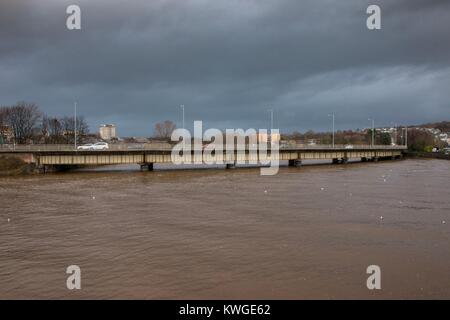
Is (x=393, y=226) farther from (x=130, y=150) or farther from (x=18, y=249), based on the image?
(x=130, y=150)

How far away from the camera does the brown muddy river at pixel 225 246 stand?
13.2 metres

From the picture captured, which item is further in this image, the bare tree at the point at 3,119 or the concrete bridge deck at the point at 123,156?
the bare tree at the point at 3,119

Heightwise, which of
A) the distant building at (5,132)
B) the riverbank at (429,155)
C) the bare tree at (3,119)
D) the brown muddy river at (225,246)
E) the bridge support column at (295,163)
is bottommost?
the brown muddy river at (225,246)

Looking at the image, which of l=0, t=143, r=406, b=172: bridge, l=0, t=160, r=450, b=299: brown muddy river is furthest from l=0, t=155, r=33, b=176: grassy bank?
l=0, t=160, r=450, b=299: brown muddy river

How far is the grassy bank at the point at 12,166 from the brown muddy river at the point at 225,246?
84.3ft

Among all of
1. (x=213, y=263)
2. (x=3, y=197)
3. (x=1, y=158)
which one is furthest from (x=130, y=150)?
(x=213, y=263)

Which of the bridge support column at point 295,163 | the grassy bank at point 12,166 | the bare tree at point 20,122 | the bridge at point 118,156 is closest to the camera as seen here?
the grassy bank at point 12,166

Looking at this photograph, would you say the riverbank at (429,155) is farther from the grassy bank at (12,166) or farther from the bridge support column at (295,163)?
the grassy bank at (12,166)

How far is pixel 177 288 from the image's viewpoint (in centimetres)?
1311

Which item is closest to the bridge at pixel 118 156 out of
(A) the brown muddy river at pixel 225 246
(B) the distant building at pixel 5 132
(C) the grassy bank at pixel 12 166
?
(C) the grassy bank at pixel 12 166

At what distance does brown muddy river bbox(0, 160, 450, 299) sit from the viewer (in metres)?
13.2

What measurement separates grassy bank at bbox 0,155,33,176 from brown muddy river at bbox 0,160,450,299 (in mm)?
Result: 25704

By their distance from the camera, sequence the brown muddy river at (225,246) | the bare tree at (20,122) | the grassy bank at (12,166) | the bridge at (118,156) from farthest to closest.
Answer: the bare tree at (20,122) → the bridge at (118,156) → the grassy bank at (12,166) → the brown muddy river at (225,246)

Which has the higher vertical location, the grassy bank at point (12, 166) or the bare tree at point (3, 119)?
the bare tree at point (3, 119)
